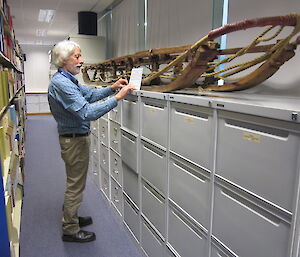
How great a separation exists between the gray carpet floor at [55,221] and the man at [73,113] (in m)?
0.13

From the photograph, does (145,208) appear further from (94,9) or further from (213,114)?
(94,9)

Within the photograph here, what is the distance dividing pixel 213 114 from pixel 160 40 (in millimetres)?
2256

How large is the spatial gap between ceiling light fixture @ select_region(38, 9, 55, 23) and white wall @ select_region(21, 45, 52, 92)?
4.57 metres

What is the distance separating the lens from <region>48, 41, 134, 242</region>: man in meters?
1.92

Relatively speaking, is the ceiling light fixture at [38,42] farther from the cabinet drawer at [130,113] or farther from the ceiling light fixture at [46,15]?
the cabinet drawer at [130,113]

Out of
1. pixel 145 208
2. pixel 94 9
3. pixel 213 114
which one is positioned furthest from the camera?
pixel 94 9

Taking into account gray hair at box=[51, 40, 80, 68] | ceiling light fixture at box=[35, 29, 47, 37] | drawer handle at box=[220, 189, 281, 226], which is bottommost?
drawer handle at box=[220, 189, 281, 226]

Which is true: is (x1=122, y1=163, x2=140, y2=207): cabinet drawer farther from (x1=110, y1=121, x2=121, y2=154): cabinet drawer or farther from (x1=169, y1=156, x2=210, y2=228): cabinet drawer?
(x1=169, y1=156, x2=210, y2=228): cabinet drawer

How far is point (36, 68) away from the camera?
422 inches

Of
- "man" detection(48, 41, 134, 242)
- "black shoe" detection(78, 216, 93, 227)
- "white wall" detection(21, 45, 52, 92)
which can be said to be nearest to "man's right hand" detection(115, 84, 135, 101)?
"man" detection(48, 41, 134, 242)

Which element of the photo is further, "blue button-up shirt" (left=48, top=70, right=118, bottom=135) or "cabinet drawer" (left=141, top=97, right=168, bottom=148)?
"blue button-up shirt" (left=48, top=70, right=118, bottom=135)

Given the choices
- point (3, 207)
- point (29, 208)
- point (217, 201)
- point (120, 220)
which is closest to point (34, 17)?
point (29, 208)

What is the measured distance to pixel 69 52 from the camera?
2.06 metres

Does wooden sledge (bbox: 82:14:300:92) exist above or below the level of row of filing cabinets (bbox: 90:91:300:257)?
above
